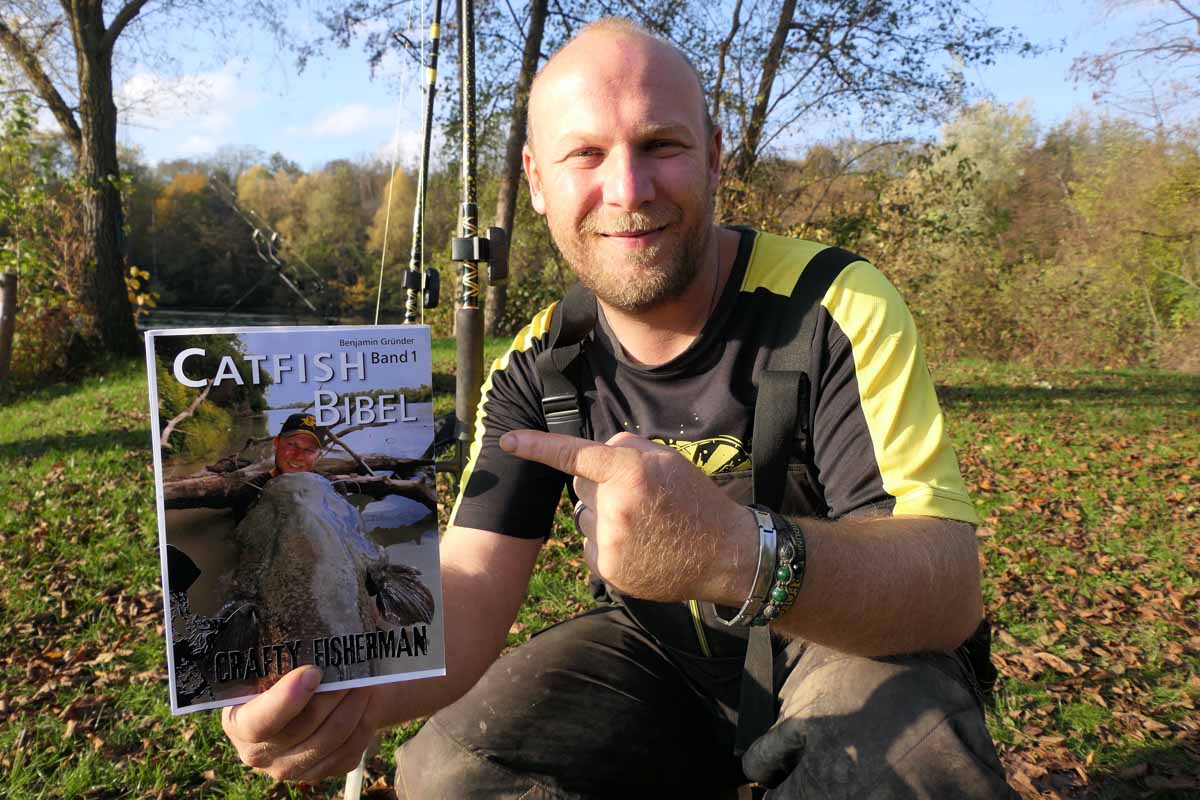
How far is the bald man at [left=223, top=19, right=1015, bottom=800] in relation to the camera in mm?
1400

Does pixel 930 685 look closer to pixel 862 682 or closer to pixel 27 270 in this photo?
pixel 862 682

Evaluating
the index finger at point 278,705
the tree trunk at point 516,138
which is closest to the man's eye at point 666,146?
the index finger at point 278,705

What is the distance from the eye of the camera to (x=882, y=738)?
1.48m

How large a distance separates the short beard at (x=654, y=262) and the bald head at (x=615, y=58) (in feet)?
1.08

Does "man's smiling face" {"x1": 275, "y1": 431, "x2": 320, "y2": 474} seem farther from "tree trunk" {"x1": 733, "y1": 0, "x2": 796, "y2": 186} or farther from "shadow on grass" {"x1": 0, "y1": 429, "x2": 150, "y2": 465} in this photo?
"tree trunk" {"x1": 733, "y1": 0, "x2": 796, "y2": 186}

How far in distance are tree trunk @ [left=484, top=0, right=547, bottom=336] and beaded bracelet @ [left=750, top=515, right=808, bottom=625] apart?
9047 mm

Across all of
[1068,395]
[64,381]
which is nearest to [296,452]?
[1068,395]

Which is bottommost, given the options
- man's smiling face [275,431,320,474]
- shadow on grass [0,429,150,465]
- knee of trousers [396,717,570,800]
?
shadow on grass [0,429,150,465]

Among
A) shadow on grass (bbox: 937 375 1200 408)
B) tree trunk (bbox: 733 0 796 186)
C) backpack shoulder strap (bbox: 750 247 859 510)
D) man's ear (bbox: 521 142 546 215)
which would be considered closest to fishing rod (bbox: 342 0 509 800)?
man's ear (bbox: 521 142 546 215)

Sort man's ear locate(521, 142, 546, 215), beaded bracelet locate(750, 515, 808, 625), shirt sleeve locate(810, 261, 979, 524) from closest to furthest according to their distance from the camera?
beaded bracelet locate(750, 515, 808, 625) < shirt sleeve locate(810, 261, 979, 524) < man's ear locate(521, 142, 546, 215)

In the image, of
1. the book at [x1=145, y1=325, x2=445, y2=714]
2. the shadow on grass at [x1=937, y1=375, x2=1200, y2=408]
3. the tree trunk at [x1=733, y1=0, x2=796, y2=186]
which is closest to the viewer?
the book at [x1=145, y1=325, x2=445, y2=714]

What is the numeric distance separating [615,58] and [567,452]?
4.22 ft

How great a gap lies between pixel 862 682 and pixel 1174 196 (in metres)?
18.5

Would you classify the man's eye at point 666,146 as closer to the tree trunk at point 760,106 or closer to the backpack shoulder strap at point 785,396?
the backpack shoulder strap at point 785,396
